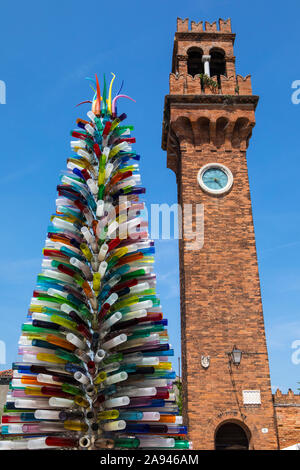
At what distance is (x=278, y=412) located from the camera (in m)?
15.2

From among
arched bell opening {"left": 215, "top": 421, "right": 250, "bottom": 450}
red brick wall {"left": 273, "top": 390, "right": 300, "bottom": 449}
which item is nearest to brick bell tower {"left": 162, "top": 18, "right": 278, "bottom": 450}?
arched bell opening {"left": 215, "top": 421, "right": 250, "bottom": 450}

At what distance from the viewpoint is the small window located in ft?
71.3

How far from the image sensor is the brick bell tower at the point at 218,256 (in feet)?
49.1

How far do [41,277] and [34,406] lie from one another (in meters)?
1.27

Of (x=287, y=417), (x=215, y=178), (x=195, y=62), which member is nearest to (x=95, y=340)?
(x=287, y=417)

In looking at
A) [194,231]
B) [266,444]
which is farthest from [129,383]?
[194,231]

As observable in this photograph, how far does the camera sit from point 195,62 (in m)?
21.9

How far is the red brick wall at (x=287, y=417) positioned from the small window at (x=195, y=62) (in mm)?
14596

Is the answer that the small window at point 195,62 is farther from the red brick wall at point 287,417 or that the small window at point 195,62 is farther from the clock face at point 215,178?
the red brick wall at point 287,417

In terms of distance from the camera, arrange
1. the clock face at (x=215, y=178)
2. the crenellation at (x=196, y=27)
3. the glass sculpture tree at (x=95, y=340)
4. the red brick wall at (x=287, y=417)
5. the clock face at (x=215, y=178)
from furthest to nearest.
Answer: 1. the crenellation at (x=196, y=27)
2. the clock face at (x=215, y=178)
3. the clock face at (x=215, y=178)
4. the red brick wall at (x=287, y=417)
5. the glass sculpture tree at (x=95, y=340)

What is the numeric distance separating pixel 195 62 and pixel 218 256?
33.5 ft

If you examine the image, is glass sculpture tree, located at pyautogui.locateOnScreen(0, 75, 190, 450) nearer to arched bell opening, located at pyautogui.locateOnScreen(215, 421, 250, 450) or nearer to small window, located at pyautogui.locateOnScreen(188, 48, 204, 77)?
arched bell opening, located at pyautogui.locateOnScreen(215, 421, 250, 450)

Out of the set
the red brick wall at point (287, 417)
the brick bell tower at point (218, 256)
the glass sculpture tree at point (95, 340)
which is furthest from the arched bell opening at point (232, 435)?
the glass sculpture tree at point (95, 340)

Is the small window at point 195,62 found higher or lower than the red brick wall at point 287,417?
higher
